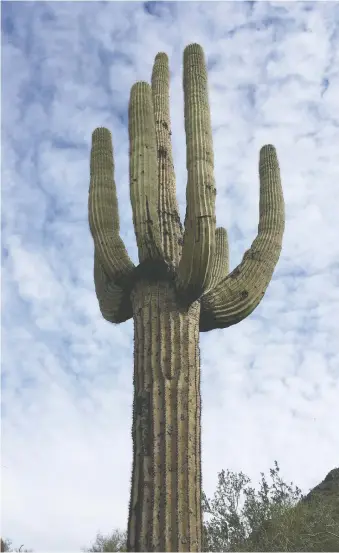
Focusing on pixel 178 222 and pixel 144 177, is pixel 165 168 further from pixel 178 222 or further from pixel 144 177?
pixel 144 177

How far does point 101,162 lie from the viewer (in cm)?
552

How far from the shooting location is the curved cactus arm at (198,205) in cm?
431

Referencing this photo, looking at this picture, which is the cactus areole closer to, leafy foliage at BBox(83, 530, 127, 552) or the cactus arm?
the cactus arm

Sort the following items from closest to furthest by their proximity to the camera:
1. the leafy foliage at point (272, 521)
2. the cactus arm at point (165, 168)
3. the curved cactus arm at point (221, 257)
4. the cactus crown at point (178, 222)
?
the cactus crown at point (178, 222) → the cactus arm at point (165, 168) → the curved cactus arm at point (221, 257) → the leafy foliage at point (272, 521)

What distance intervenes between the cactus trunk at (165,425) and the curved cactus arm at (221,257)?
1328 mm

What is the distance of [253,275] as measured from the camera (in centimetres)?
507

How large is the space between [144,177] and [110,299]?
44.5 inches

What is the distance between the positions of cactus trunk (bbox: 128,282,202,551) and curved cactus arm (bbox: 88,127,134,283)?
30cm

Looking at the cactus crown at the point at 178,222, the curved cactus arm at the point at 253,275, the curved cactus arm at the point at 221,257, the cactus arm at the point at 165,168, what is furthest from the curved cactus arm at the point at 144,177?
the curved cactus arm at the point at 221,257

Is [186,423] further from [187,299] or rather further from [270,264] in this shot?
[270,264]

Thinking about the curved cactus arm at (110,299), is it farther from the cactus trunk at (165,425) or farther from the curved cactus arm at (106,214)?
the cactus trunk at (165,425)

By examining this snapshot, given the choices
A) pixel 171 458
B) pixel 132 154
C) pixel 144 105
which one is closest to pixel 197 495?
pixel 171 458

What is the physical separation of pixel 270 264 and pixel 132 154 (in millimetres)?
1562

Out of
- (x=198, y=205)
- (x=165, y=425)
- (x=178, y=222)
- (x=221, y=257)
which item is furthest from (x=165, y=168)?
(x=165, y=425)
